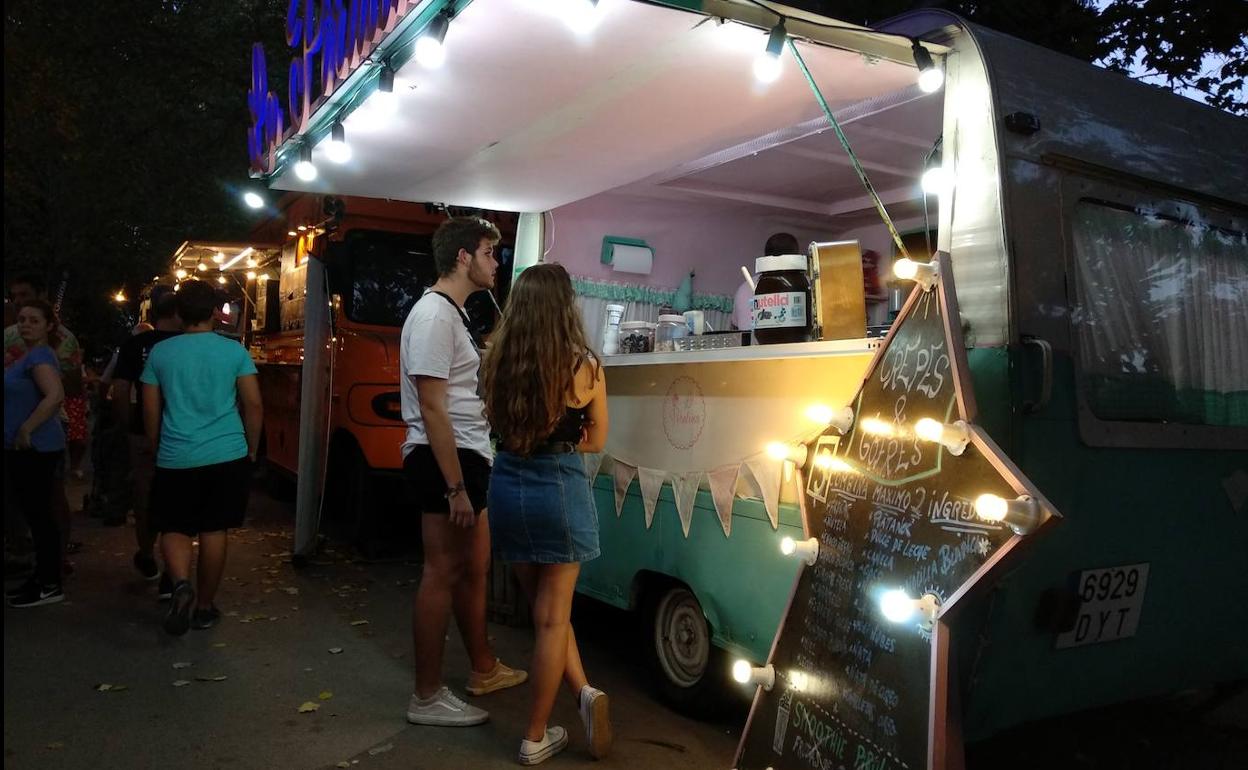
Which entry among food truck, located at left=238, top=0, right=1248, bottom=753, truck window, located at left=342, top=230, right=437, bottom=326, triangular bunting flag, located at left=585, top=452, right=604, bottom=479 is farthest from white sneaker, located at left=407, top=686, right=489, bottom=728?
truck window, located at left=342, top=230, right=437, bottom=326

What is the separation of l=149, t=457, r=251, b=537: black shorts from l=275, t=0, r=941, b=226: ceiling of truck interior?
1932 mm

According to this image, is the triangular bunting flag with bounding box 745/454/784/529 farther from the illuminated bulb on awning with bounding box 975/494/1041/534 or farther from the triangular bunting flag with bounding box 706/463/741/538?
the illuminated bulb on awning with bounding box 975/494/1041/534

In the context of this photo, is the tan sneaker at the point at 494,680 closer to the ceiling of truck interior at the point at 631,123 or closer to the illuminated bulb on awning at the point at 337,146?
the ceiling of truck interior at the point at 631,123

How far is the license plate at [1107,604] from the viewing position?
119 inches

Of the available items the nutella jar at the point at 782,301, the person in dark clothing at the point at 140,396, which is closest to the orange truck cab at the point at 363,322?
the person in dark clothing at the point at 140,396

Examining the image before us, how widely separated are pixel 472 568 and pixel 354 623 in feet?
6.55

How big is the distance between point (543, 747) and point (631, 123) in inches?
110

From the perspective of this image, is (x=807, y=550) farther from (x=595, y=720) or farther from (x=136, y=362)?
(x=136, y=362)

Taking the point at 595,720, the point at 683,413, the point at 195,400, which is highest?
the point at 683,413

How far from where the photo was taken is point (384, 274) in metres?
7.66

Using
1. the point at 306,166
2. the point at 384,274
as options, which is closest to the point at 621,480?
the point at 306,166

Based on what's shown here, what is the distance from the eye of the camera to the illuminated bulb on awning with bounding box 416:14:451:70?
10.7ft

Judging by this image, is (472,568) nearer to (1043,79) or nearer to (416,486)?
(416,486)

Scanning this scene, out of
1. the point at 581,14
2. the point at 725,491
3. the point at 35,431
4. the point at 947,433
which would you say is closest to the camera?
the point at 947,433
